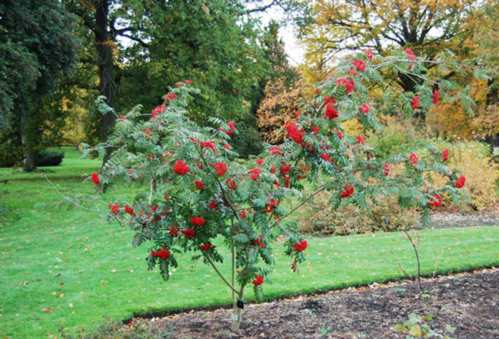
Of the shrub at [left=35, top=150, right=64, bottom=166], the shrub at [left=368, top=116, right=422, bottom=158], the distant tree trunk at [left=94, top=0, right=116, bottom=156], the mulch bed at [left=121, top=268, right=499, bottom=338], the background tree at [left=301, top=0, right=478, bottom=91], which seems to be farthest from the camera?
the shrub at [left=35, top=150, right=64, bottom=166]

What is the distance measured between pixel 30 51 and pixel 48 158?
20.6 m

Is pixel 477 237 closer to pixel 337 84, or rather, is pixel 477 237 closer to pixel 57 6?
pixel 337 84

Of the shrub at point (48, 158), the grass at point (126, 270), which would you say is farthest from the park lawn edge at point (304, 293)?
the shrub at point (48, 158)

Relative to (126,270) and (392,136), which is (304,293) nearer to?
(126,270)

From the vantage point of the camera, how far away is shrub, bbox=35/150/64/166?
3165cm

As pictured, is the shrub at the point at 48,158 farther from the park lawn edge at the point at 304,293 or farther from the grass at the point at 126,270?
the park lawn edge at the point at 304,293

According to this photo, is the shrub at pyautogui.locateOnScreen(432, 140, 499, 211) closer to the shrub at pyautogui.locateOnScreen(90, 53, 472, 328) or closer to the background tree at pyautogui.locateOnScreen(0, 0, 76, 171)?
the shrub at pyautogui.locateOnScreen(90, 53, 472, 328)

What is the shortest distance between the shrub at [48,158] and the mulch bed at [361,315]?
2891cm

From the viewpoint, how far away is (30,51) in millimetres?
12922

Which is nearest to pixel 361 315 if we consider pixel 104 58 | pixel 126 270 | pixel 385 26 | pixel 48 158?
pixel 126 270

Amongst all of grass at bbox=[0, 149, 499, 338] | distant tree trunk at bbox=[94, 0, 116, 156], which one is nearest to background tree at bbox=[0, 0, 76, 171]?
grass at bbox=[0, 149, 499, 338]

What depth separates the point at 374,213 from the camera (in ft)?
34.3

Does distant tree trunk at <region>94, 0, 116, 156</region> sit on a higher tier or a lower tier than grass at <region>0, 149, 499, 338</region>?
higher

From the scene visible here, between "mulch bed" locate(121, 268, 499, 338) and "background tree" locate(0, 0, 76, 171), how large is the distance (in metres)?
8.63
